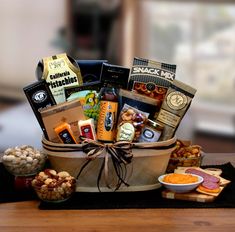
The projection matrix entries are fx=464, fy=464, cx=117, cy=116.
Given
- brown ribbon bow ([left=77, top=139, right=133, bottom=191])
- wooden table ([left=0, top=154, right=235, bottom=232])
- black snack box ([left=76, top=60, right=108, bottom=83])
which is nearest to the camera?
wooden table ([left=0, top=154, right=235, bottom=232])

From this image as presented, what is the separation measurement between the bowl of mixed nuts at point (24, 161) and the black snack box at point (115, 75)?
217 millimetres

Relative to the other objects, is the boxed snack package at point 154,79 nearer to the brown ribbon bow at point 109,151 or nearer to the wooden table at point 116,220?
the brown ribbon bow at point 109,151

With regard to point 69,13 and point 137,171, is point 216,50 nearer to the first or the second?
point 69,13

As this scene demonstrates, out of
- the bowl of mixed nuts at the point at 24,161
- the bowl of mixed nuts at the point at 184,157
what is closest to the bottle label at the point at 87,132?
the bowl of mixed nuts at the point at 24,161

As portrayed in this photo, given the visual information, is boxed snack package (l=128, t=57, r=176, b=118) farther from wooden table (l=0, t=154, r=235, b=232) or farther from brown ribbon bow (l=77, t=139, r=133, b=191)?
wooden table (l=0, t=154, r=235, b=232)

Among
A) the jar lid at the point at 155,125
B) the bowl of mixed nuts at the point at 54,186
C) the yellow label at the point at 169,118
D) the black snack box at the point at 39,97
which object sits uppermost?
the black snack box at the point at 39,97

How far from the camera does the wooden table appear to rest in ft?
2.75

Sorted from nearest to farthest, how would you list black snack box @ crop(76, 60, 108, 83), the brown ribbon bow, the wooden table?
the wooden table
the brown ribbon bow
black snack box @ crop(76, 60, 108, 83)

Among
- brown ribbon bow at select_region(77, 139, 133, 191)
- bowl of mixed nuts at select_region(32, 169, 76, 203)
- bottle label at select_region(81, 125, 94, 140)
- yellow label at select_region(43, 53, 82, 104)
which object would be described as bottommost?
bowl of mixed nuts at select_region(32, 169, 76, 203)

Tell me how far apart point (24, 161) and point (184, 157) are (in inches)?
14.6

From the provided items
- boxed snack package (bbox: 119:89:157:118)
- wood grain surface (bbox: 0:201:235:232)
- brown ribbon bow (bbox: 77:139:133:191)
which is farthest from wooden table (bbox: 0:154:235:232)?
boxed snack package (bbox: 119:89:157:118)

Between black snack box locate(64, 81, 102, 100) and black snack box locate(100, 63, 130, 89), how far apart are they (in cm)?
2

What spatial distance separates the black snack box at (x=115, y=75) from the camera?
101 centimetres

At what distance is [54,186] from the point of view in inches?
36.3
